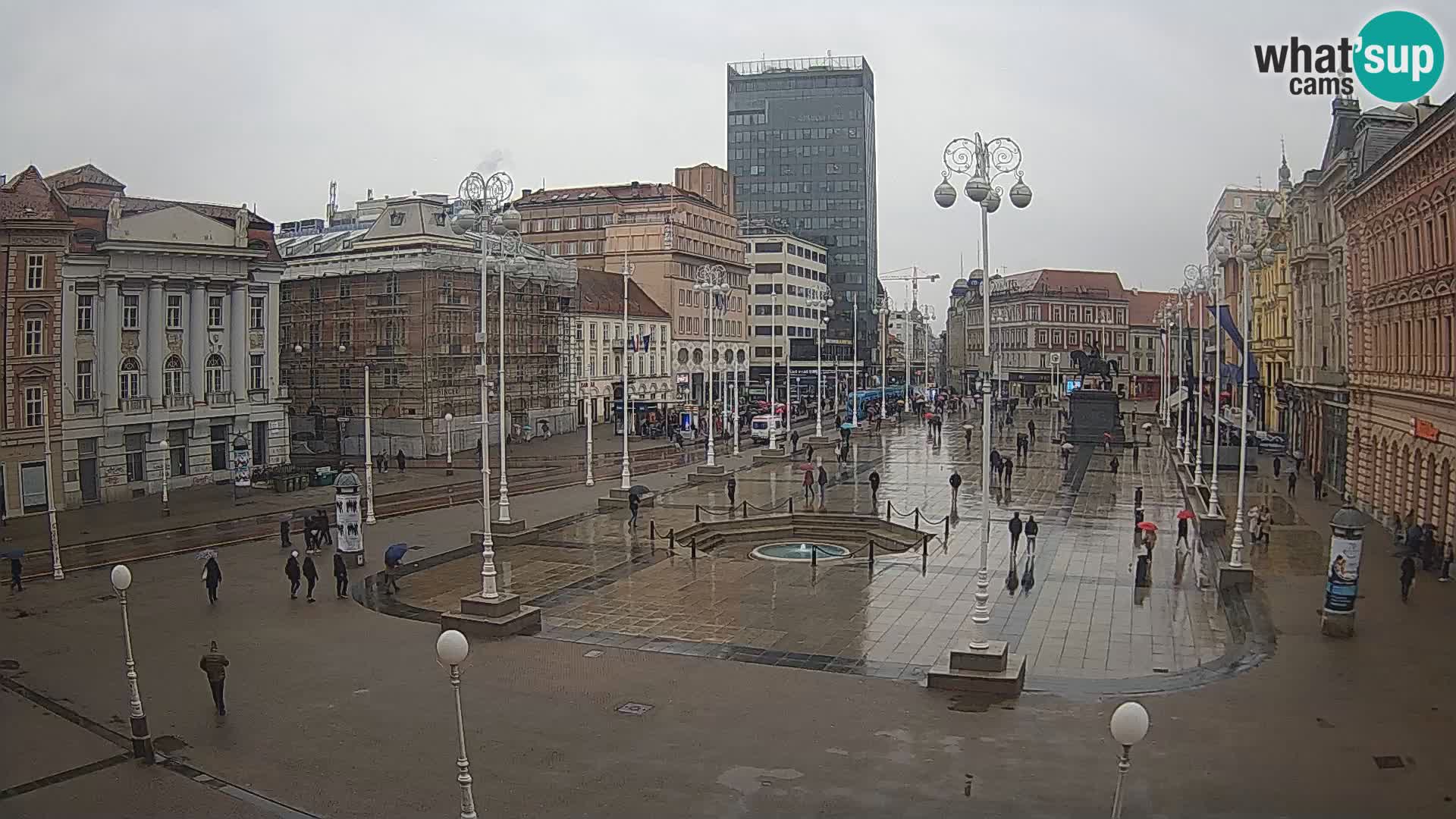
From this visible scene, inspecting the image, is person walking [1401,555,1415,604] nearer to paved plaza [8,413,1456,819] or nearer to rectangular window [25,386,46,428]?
paved plaza [8,413,1456,819]

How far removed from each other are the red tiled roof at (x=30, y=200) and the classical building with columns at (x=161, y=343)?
267cm

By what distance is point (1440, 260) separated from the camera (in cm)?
3388

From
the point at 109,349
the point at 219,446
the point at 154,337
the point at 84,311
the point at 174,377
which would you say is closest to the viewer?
the point at 84,311

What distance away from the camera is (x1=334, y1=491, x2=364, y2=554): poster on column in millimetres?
32031

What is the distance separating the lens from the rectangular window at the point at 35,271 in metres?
42.6

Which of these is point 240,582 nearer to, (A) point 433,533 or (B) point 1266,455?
(A) point 433,533

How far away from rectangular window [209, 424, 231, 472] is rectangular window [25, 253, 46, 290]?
11844 mm

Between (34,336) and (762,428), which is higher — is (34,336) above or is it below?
above

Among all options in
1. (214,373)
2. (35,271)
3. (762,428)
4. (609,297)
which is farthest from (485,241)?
(609,297)

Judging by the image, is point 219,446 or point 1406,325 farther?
point 219,446

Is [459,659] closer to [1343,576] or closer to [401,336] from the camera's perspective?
[1343,576]

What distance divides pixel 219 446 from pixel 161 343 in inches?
222

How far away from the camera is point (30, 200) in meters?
43.0

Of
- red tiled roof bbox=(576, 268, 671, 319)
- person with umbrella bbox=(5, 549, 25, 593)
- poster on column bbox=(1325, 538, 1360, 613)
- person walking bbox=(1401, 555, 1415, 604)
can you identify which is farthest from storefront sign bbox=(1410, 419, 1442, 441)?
red tiled roof bbox=(576, 268, 671, 319)
